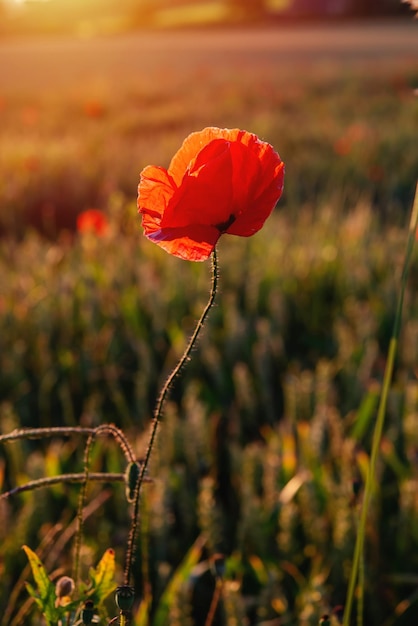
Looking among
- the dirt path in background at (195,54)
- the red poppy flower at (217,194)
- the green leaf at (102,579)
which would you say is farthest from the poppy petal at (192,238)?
the dirt path in background at (195,54)

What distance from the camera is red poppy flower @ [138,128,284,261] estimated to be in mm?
659

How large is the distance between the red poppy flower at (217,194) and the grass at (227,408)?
1.56 ft

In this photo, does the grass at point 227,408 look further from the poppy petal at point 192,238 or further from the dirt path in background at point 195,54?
the dirt path in background at point 195,54

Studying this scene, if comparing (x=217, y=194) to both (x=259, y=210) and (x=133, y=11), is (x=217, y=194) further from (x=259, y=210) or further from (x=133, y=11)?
(x=133, y=11)

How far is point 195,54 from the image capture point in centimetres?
2195

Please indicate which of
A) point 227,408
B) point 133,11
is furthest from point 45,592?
point 133,11

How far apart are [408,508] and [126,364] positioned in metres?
1.12

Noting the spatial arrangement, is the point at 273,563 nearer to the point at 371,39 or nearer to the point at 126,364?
the point at 126,364

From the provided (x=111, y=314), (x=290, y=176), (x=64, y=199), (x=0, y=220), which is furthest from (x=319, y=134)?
(x=111, y=314)

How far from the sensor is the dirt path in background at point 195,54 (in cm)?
1648

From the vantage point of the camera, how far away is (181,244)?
0.68 m

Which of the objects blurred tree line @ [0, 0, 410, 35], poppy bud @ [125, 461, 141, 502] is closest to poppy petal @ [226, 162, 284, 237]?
poppy bud @ [125, 461, 141, 502]

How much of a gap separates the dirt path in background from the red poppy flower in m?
13.1

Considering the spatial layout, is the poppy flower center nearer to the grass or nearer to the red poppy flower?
the red poppy flower
